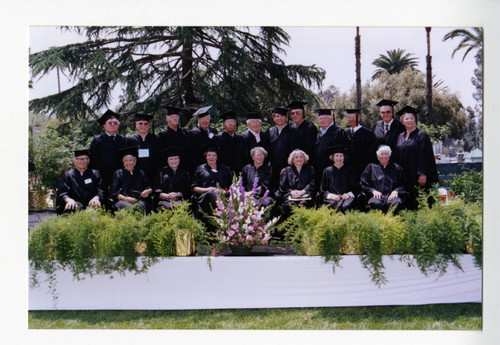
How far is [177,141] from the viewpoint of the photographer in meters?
7.09

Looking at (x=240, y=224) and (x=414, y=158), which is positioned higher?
(x=414, y=158)

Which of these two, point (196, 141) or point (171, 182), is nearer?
point (171, 182)

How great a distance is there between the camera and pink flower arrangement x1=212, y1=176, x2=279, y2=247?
226 inches

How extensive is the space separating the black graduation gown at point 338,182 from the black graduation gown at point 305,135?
47 cm

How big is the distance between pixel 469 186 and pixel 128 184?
419cm

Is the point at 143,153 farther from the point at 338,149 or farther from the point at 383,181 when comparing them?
the point at 383,181

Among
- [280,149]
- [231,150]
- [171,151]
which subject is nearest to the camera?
[171,151]

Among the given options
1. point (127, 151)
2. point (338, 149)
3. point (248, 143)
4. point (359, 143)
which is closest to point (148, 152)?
point (127, 151)

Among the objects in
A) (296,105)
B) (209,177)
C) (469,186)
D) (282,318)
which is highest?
(296,105)

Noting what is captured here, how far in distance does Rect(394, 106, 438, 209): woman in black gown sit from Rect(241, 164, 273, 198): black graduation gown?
5.41 ft

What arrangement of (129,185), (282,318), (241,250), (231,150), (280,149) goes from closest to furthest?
(282,318)
(241,250)
(129,185)
(280,149)
(231,150)

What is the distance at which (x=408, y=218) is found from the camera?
18.8 feet

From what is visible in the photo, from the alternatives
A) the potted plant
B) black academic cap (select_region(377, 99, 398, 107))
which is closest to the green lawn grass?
the potted plant

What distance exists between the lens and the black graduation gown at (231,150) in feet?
23.1
